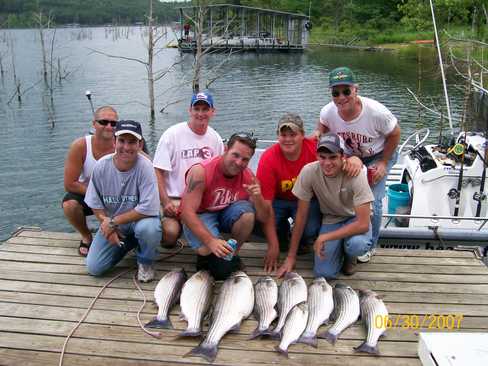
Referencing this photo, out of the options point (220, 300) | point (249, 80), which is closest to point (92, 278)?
point (220, 300)

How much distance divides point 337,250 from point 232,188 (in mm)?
1094

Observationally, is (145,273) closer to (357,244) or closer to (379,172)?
(357,244)

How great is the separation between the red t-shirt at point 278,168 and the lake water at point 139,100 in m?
6.29

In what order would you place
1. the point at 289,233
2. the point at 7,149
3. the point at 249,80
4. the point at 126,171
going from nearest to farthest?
the point at 126,171
the point at 289,233
the point at 7,149
the point at 249,80

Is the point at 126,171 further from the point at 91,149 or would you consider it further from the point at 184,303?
the point at 184,303

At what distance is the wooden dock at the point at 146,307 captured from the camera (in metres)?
3.25

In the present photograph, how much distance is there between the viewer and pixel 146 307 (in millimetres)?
3859

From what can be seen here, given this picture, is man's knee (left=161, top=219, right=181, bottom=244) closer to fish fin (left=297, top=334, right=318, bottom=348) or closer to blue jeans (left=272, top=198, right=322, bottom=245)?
blue jeans (left=272, top=198, right=322, bottom=245)

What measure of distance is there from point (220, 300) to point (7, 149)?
14674 mm

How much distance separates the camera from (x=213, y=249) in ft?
12.7

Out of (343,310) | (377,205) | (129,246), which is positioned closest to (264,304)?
(343,310)

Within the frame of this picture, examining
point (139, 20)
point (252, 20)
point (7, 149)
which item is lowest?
point (7, 149)

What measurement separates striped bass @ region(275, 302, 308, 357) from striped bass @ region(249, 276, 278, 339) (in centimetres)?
13

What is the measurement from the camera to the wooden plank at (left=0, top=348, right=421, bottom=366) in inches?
125
